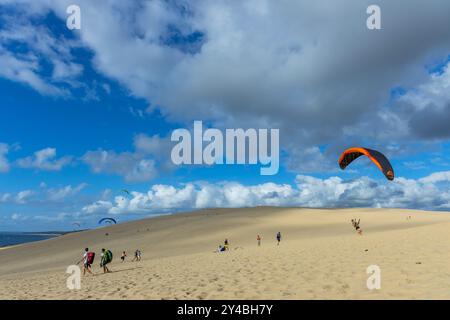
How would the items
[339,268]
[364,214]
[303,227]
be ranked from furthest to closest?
[364,214] < [303,227] < [339,268]

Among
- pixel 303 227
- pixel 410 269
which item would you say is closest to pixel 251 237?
pixel 303 227

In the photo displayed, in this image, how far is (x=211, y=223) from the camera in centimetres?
5506

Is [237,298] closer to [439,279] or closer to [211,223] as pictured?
[439,279]

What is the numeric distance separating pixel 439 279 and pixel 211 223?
46314 millimetres
